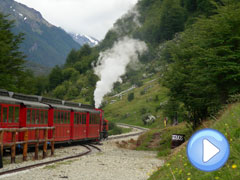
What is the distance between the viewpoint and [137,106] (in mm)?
66812

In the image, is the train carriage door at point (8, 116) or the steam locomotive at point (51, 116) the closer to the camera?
the train carriage door at point (8, 116)

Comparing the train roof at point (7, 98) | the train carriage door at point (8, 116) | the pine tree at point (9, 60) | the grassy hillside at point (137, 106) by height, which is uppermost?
the pine tree at point (9, 60)

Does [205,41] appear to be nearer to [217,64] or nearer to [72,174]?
[217,64]

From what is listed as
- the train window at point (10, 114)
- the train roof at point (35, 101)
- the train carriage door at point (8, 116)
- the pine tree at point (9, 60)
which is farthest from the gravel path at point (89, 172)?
the pine tree at point (9, 60)

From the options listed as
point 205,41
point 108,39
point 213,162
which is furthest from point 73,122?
point 108,39

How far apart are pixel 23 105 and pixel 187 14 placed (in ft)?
288

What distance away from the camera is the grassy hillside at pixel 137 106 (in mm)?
62156

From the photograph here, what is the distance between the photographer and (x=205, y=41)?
16.9 m

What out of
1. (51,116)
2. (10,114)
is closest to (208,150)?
(10,114)

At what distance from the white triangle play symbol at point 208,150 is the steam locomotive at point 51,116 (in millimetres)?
12302

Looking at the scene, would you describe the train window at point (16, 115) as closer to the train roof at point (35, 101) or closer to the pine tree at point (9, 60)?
the train roof at point (35, 101)
